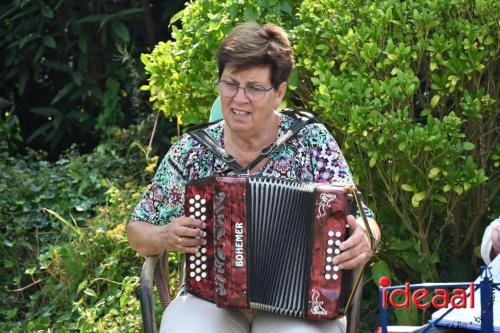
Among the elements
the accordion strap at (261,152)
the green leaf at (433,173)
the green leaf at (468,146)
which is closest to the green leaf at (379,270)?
the green leaf at (433,173)

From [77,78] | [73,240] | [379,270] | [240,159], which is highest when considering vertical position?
[240,159]

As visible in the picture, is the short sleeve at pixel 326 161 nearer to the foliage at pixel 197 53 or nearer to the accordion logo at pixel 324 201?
the accordion logo at pixel 324 201

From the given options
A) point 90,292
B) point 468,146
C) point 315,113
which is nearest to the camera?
point 468,146

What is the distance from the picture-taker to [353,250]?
329cm

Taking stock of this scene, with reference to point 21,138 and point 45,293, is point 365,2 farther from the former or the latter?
point 21,138

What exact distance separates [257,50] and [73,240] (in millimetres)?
2337

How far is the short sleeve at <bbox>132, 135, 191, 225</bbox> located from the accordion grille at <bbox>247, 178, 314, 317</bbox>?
0.44 meters

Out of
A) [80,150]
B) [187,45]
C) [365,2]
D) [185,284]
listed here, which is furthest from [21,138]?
[185,284]

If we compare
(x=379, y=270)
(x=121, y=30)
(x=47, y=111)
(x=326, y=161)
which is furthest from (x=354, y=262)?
(x=47, y=111)

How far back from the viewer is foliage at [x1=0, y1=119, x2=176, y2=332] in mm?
5246

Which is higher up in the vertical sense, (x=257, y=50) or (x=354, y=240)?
(x=257, y=50)

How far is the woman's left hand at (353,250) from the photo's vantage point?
327 centimetres

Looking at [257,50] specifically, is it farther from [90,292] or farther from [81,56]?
[81,56]

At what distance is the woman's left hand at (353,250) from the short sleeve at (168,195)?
26.8 inches
